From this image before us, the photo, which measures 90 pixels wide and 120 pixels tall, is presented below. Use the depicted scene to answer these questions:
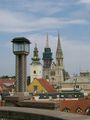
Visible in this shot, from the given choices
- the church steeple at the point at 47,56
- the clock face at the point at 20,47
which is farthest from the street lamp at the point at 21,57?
the church steeple at the point at 47,56

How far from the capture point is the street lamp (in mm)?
12336

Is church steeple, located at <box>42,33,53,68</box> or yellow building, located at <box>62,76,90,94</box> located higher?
church steeple, located at <box>42,33,53,68</box>

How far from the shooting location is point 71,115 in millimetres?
5707

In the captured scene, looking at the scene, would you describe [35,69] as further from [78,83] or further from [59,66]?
[59,66]

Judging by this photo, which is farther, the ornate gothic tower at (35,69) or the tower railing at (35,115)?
the ornate gothic tower at (35,69)

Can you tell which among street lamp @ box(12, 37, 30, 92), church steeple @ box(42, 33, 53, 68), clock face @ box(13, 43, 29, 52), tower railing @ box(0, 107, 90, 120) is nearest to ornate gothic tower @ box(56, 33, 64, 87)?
church steeple @ box(42, 33, 53, 68)

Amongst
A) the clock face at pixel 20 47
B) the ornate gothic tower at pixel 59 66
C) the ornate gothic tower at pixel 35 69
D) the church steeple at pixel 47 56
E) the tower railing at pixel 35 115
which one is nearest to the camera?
the tower railing at pixel 35 115

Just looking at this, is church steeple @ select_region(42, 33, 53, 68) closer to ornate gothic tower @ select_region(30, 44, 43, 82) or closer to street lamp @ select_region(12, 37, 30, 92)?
ornate gothic tower @ select_region(30, 44, 43, 82)

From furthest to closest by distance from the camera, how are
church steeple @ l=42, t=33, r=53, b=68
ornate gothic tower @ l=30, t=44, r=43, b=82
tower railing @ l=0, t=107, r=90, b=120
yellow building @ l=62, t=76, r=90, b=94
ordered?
church steeple @ l=42, t=33, r=53, b=68
yellow building @ l=62, t=76, r=90, b=94
ornate gothic tower @ l=30, t=44, r=43, b=82
tower railing @ l=0, t=107, r=90, b=120

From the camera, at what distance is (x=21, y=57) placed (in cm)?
1245

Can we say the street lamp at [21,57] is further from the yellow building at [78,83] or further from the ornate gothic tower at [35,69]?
the yellow building at [78,83]

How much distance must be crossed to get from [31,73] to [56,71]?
1361 inches

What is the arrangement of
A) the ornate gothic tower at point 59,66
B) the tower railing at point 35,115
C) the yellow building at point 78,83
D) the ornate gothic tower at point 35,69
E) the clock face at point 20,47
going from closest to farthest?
the tower railing at point 35,115
the clock face at point 20,47
the ornate gothic tower at point 35,69
the yellow building at point 78,83
the ornate gothic tower at point 59,66

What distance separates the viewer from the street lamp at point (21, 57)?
1234 cm
